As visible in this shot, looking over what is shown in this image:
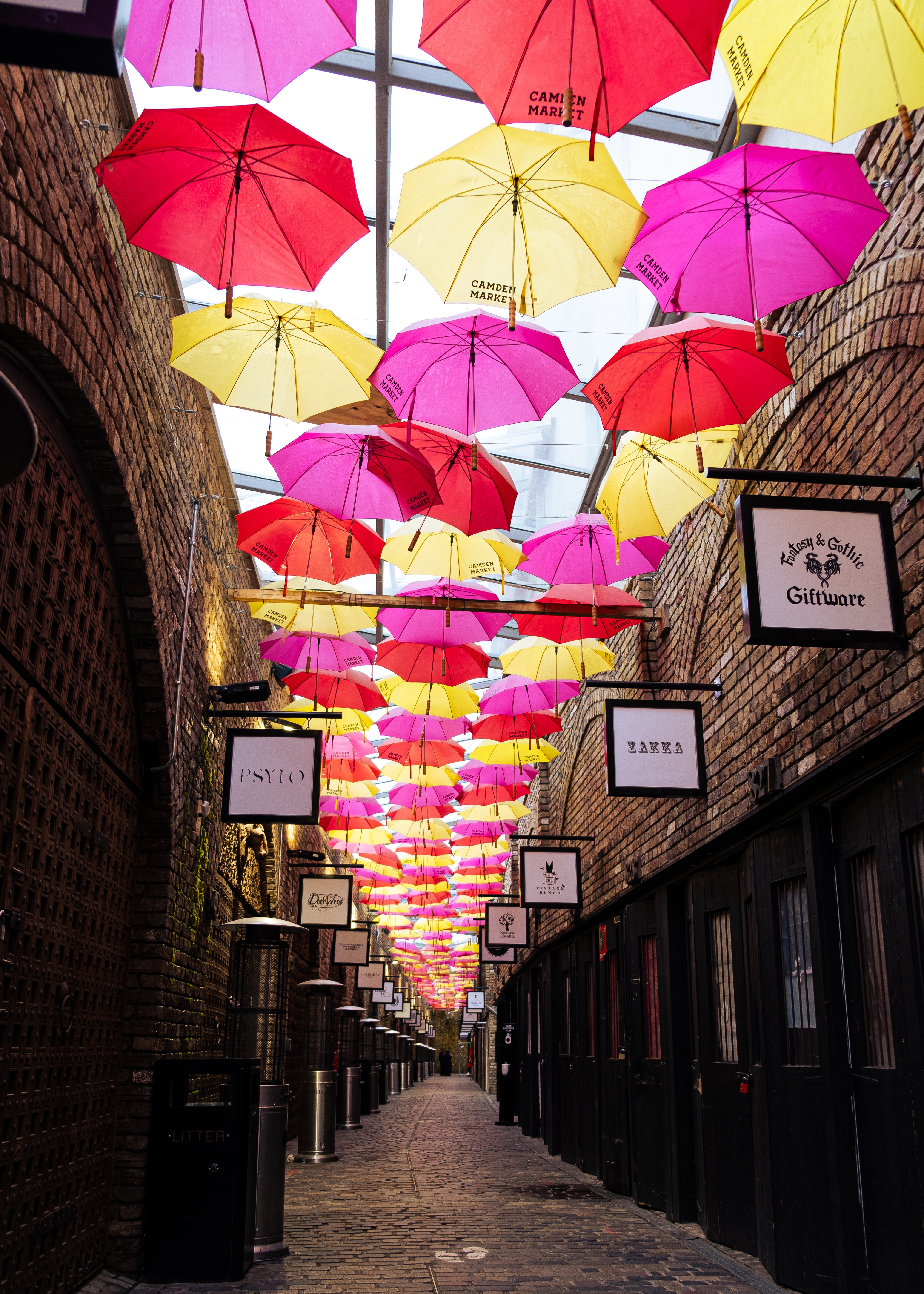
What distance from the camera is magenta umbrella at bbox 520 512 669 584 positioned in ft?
25.1

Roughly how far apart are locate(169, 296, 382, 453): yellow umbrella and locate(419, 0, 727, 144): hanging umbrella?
2.04 meters

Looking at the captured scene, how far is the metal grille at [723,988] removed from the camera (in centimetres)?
676

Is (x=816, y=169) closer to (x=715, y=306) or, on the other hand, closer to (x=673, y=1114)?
(x=715, y=306)

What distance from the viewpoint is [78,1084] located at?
5.13 meters

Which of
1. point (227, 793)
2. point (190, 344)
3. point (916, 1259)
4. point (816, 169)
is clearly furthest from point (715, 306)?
point (227, 793)

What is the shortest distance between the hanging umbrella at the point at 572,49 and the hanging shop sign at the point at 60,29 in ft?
7.31

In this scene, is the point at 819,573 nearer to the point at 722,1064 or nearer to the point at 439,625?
the point at 722,1064

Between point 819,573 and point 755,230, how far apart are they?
1566 millimetres

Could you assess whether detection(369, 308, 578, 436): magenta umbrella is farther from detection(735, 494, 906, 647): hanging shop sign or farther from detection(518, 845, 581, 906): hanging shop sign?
detection(518, 845, 581, 906): hanging shop sign

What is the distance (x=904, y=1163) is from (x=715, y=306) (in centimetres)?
381

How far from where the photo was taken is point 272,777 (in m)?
7.40

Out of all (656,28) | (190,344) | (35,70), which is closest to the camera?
(656,28)

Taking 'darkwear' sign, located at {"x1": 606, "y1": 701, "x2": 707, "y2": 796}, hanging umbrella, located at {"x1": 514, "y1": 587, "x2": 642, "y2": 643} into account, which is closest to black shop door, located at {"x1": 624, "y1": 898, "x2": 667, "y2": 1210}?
'darkwear' sign, located at {"x1": 606, "y1": 701, "x2": 707, "y2": 796}

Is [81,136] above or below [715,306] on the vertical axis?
above
